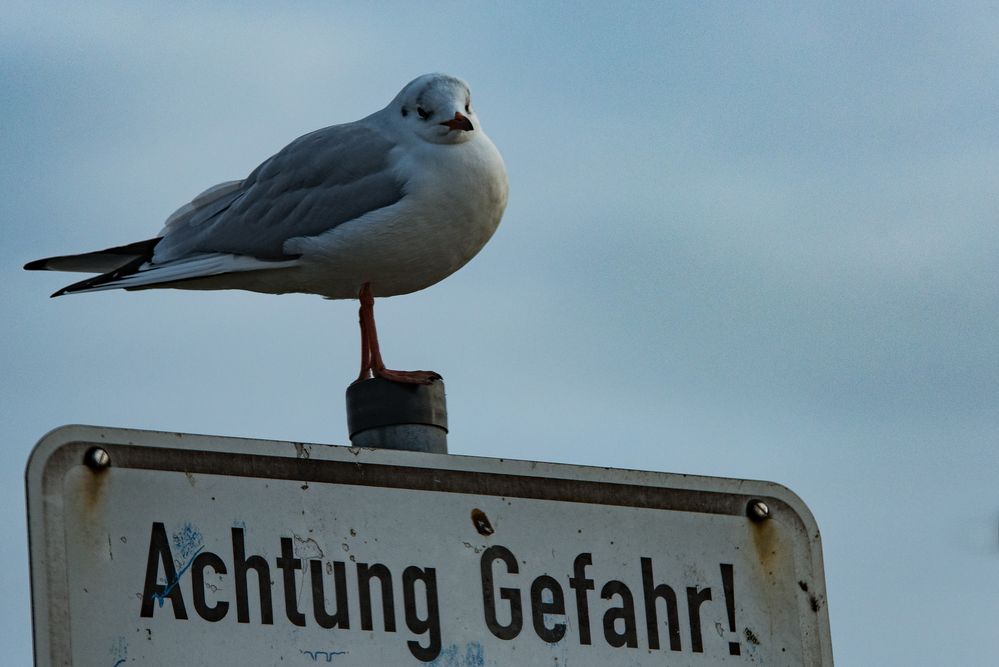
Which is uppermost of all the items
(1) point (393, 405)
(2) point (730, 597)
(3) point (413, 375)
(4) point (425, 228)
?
(4) point (425, 228)

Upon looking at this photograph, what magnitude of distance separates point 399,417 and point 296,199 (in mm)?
1328

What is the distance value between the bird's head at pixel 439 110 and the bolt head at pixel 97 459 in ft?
5.25

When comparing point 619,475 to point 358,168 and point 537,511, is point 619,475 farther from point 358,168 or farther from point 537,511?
point 358,168

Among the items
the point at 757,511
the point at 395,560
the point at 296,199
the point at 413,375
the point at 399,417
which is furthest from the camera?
the point at 296,199

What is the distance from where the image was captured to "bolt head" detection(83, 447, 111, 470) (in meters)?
2.49

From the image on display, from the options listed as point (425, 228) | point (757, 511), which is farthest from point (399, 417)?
point (425, 228)

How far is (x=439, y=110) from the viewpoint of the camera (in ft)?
12.7

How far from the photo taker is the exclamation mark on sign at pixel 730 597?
9.62 ft

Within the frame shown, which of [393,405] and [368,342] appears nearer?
[393,405]

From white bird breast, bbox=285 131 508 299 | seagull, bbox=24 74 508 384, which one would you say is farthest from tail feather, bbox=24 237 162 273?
white bird breast, bbox=285 131 508 299

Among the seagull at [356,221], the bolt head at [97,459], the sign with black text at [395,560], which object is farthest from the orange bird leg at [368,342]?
the bolt head at [97,459]

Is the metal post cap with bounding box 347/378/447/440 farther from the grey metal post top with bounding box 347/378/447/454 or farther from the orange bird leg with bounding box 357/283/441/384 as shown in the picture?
the orange bird leg with bounding box 357/283/441/384

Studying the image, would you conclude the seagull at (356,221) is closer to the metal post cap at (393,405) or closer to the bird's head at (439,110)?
the bird's head at (439,110)

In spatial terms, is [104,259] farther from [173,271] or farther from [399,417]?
[399,417]
